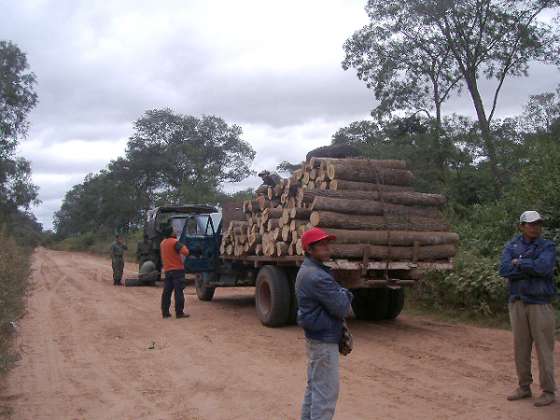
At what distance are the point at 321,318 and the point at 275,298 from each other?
18.9 ft

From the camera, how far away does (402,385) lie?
627 centimetres

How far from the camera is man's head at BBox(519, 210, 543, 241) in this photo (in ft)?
18.2

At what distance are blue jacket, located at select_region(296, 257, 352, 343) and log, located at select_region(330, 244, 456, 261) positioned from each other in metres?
4.21

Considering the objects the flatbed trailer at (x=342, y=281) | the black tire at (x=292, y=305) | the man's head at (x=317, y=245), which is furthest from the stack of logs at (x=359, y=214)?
the man's head at (x=317, y=245)

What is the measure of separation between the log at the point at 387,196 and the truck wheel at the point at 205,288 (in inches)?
193

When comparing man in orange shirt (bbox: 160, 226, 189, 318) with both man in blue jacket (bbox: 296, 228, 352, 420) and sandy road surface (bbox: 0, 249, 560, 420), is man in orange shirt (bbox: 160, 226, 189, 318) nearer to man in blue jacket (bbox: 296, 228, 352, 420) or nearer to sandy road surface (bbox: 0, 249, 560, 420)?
sandy road surface (bbox: 0, 249, 560, 420)

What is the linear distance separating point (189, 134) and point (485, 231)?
3972 centimetres

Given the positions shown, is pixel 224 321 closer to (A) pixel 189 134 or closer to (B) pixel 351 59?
(B) pixel 351 59

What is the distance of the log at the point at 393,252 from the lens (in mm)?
8578

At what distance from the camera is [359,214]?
9.12 metres

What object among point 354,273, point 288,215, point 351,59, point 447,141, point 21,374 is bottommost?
point 21,374

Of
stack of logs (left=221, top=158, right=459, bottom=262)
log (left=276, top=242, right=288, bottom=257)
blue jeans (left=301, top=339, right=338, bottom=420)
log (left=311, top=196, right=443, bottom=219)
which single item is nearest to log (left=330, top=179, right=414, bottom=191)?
stack of logs (left=221, top=158, right=459, bottom=262)

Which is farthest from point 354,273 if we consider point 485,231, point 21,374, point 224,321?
point 485,231

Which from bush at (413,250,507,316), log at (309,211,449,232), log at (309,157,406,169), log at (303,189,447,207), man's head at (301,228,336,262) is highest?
log at (309,157,406,169)
